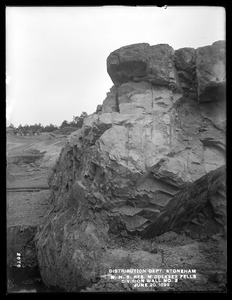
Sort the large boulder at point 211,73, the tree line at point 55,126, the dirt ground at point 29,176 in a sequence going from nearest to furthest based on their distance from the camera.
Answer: the large boulder at point 211,73
the tree line at point 55,126
the dirt ground at point 29,176

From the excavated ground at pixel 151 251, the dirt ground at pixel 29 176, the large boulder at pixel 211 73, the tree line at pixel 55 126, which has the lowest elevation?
the excavated ground at pixel 151 251

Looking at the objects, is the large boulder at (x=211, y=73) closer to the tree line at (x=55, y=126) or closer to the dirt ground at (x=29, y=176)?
the tree line at (x=55, y=126)

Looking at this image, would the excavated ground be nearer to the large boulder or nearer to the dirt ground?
the dirt ground

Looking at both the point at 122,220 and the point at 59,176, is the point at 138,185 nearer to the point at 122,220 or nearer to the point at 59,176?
the point at 122,220

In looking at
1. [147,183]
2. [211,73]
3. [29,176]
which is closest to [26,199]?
[29,176]

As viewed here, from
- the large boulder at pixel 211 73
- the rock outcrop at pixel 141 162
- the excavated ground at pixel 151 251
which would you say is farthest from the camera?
the large boulder at pixel 211 73

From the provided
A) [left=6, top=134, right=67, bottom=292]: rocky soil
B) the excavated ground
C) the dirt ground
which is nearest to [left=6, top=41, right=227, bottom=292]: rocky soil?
the excavated ground

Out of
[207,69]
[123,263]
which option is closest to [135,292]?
[123,263]

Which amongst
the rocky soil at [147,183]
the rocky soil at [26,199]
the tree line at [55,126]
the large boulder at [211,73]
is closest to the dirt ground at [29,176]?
the rocky soil at [26,199]

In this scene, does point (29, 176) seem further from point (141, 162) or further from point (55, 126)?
point (141, 162)

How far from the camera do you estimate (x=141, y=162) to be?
9.19m

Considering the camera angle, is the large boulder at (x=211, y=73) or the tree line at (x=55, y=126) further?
the tree line at (x=55, y=126)

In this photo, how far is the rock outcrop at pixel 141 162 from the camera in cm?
903

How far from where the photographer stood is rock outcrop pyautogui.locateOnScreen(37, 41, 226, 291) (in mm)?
9031
